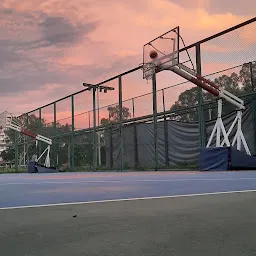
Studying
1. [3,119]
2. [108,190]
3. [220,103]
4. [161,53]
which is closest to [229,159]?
[220,103]

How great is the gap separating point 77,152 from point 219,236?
1755cm

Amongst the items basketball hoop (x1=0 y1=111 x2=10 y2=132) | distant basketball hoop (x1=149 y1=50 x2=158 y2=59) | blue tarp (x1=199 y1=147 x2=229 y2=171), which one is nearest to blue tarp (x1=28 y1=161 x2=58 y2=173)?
basketball hoop (x1=0 y1=111 x2=10 y2=132)

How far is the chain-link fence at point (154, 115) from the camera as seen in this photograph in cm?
1080

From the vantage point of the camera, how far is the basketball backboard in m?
11.4

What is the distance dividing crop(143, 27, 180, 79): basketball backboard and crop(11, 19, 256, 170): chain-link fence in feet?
2.63

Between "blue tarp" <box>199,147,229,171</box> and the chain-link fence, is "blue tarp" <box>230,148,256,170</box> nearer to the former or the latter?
"blue tarp" <box>199,147,229,171</box>

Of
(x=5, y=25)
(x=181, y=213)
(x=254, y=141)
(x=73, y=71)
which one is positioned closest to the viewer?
(x=181, y=213)

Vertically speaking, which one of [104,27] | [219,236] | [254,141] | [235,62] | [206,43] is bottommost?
[219,236]

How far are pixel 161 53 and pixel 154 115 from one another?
2.71m

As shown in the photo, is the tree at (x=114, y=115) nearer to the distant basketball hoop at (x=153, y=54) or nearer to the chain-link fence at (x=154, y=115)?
the chain-link fence at (x=154, y=115)

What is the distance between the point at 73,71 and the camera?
774 inches

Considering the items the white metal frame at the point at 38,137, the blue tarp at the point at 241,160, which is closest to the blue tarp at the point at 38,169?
the white metal frame at the point at 38,137

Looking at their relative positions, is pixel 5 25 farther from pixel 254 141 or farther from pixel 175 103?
pixel 254 141

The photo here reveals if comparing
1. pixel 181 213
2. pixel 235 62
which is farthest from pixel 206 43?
pixel 181 213
